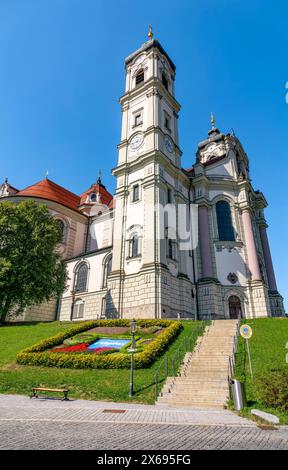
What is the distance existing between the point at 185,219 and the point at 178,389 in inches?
1006

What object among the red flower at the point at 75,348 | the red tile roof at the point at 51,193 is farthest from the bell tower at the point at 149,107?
the red flower at the point at 75,348

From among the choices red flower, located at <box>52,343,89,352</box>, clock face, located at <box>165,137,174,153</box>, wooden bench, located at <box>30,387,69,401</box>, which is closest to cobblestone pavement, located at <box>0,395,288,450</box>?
wooden bench, located at <box>30,387,69,401</box>

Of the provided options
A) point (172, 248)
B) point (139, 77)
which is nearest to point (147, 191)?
point (172, 248)

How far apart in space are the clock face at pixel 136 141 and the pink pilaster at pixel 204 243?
38.7ft

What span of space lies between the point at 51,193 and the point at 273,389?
44127 mm

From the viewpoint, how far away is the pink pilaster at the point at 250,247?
35000 millimetres

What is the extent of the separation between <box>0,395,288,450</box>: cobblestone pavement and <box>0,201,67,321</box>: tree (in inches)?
803

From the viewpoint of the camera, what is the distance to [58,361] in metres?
17.3

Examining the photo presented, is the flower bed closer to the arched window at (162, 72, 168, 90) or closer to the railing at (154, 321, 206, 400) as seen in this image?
the railing at (154, 321, 206, 400)

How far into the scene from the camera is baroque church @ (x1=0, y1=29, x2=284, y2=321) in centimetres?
3092

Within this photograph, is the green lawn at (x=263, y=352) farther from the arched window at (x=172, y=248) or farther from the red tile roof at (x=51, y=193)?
the red tile roof at (x=51, y=193)

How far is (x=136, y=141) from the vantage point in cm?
3869
